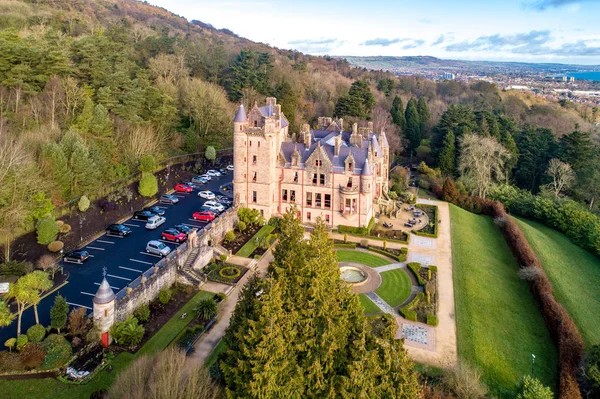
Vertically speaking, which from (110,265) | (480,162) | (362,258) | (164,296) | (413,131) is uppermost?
(413,131)

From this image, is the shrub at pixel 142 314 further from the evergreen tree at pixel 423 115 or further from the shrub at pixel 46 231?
the evergreen tree at pixel 423 115

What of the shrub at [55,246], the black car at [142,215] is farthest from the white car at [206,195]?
Answer: the shrub at [55,246]

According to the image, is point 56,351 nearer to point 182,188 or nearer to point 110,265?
point 110,265

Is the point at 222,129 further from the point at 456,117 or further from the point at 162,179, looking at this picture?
the point at 456,117

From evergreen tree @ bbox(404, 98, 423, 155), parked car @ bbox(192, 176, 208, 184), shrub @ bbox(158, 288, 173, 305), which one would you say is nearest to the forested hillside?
evergreen tree @ bbox(404, 98, 423, 155)

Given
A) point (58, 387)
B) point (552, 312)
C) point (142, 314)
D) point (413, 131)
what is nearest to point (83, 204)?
point (142, 314)

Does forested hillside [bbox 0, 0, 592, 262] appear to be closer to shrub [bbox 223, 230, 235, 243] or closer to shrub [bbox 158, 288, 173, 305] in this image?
shrub [bbox 158, 288, 173, 305]
